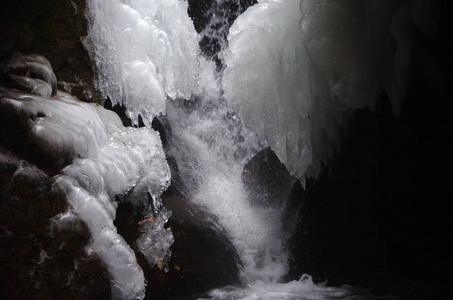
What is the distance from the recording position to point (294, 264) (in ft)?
15.3

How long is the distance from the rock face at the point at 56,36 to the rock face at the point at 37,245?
1.07 m

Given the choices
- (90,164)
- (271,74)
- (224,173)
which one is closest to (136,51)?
(271,74)

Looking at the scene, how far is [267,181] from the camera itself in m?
6.01

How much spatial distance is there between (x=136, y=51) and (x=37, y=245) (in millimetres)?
2570

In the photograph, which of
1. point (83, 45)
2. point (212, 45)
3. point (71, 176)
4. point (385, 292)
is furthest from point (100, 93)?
point (212, 45)

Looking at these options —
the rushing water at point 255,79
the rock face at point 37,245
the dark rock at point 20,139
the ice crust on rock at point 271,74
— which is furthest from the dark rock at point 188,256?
the ice crust on rock at point 271,74

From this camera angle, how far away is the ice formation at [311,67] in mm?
2838

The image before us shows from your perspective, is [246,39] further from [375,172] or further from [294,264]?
[294,264]

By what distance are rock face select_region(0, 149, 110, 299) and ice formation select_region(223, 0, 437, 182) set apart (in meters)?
2.28

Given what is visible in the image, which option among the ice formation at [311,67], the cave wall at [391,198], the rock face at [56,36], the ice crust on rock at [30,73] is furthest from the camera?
the cave wall at [391,198]

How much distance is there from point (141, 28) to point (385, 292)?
418cm

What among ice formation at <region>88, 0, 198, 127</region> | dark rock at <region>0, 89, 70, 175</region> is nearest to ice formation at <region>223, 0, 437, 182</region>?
ice formation at <region>88, 0, 198, 127</region>

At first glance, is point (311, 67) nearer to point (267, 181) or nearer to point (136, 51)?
point (136, 51)

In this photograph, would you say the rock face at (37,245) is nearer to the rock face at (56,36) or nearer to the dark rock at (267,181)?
the rock face at (56,36)
